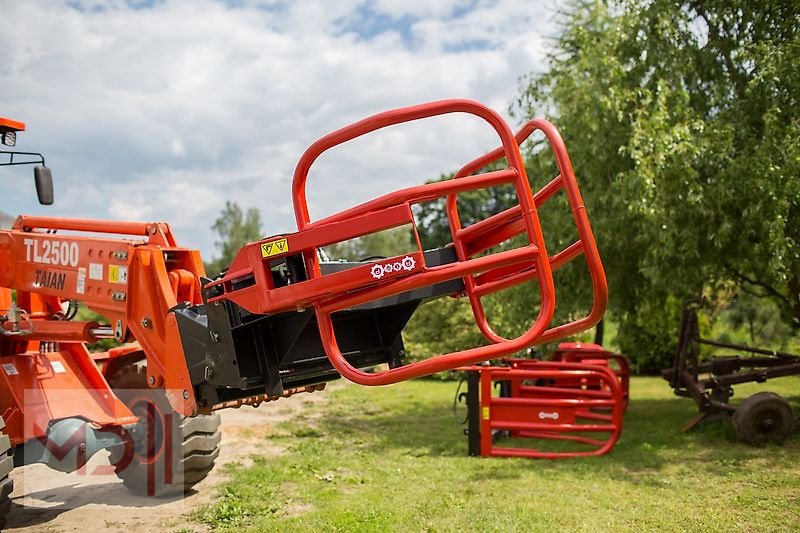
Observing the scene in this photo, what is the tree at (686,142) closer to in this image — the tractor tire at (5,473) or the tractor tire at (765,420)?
the tractor tire at (765,420)

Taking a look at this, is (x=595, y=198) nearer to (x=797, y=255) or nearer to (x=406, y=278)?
(x=797, y=255)

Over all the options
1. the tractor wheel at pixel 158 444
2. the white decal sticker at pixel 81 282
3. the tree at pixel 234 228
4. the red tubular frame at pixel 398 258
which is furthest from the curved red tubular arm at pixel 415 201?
the tree at pixel 234 228

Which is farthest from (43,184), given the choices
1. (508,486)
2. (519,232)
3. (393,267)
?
(508,486)

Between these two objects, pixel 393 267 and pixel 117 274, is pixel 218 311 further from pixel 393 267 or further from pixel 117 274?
pixel 393 267

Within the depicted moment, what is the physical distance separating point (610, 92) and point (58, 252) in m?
6.87

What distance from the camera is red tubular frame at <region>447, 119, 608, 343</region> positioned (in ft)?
11.7

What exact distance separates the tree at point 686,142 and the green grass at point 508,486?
2.12 metres

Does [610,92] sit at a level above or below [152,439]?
above

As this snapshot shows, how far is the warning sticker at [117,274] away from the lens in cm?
479

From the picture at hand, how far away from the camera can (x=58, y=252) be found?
530cm

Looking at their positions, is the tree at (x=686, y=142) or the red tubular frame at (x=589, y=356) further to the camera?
the red tubular frame at (x=589, y=356)

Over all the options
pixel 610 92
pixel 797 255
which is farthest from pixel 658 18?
pixel 797 255

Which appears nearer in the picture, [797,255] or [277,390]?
[277,390]

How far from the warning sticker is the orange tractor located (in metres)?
0.01
